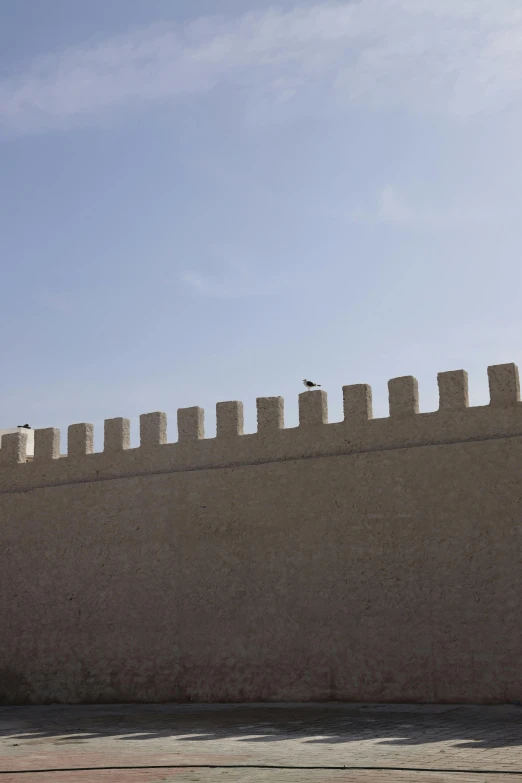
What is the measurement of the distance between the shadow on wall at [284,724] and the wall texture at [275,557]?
0.56 metres

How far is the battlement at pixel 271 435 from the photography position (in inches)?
431

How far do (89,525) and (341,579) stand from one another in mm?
3944

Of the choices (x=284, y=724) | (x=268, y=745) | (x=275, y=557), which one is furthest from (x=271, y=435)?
(x=268, y=745)

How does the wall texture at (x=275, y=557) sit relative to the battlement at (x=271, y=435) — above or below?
below

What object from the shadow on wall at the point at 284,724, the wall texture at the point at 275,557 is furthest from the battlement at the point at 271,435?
the shadow on wall at the point at 284,724

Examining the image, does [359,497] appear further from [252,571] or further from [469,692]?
[469,692]

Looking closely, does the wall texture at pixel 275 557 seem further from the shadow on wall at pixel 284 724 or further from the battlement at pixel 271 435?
the shadow on wall at pixel 284 724

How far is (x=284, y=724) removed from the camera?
9703 millimetres

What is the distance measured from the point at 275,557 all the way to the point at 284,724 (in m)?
2.57

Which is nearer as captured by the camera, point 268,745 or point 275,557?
point 268,745

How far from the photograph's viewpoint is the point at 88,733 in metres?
9.85

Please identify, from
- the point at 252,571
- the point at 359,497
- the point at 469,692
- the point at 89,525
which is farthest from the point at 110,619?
the point at 469,692

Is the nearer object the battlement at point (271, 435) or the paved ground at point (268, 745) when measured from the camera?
the paved ground at point (268, 745)

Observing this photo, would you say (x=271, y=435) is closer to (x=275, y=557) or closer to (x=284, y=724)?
(x=275, y=557)
